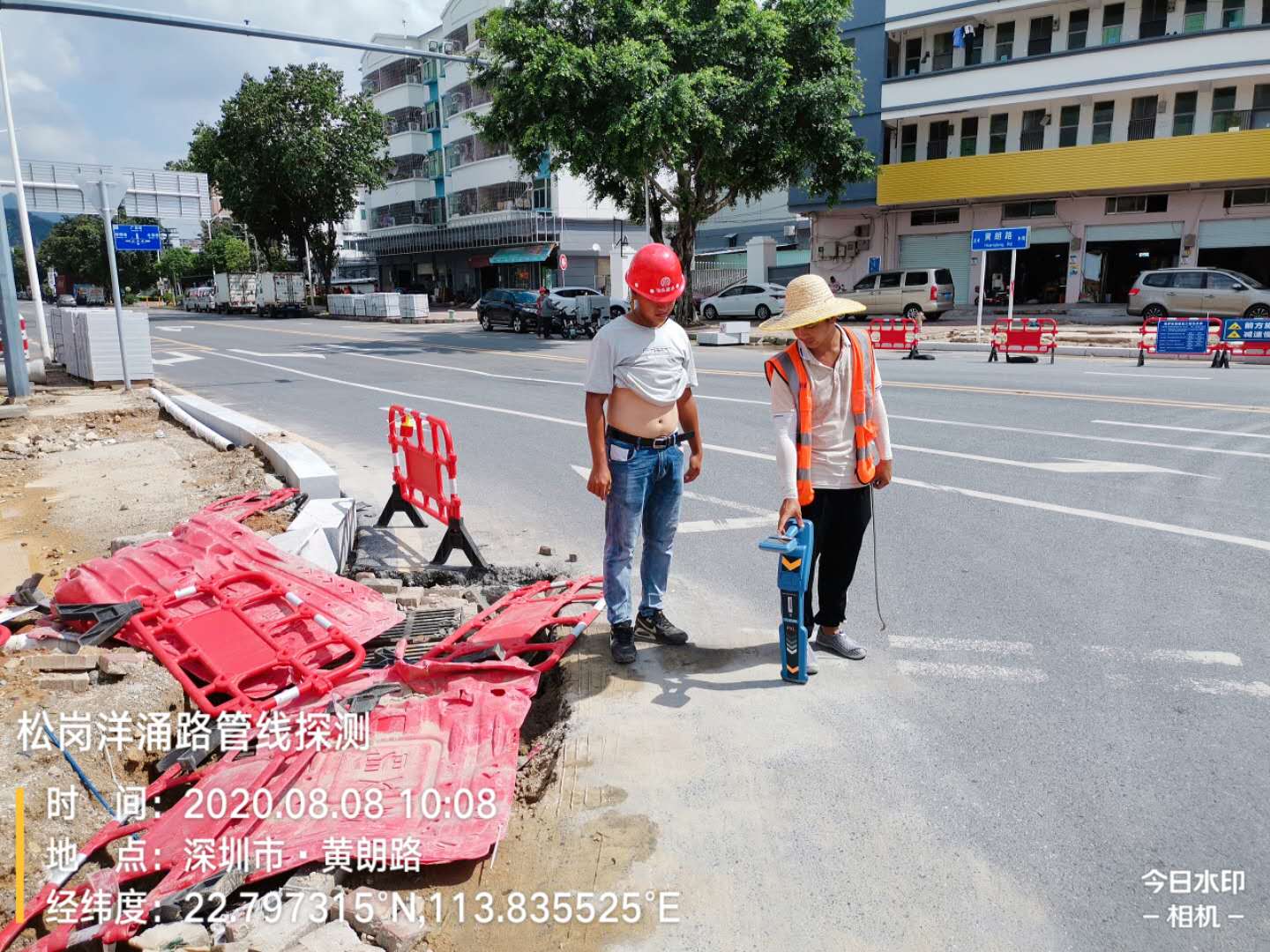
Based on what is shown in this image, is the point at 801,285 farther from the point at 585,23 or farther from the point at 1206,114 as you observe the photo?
the point at 1206,114

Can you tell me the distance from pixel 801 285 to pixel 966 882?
2.52m

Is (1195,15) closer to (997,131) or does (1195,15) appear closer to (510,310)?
(997,131)

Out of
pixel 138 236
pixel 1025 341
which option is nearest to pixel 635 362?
pixel 1025 341

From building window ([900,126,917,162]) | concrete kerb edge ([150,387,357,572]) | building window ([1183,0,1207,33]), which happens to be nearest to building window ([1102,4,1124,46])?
building window ([1183,0,1207,33])

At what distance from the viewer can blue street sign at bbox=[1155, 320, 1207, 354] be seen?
61.4ft

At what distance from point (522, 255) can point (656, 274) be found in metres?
48.8

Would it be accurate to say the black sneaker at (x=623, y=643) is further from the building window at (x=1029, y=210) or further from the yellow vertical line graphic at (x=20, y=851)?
the building window at (x=1029, y=210)

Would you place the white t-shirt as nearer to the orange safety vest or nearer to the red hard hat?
the red hard hat

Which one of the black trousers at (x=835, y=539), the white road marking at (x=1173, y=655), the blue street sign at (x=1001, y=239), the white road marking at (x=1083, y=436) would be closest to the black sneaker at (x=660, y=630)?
the black trousers at (x=835, y=539)

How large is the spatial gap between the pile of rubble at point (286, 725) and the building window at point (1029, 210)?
3352cm

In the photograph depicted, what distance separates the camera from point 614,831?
3.18 meters

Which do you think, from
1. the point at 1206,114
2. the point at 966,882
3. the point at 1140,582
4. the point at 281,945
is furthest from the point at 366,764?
the point at 1206,114

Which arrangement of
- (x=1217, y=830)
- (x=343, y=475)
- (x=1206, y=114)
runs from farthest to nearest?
(x=1206, y=114) → (x=343, y=475) → (x=1217, y=830)

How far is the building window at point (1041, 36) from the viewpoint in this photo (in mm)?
32031
